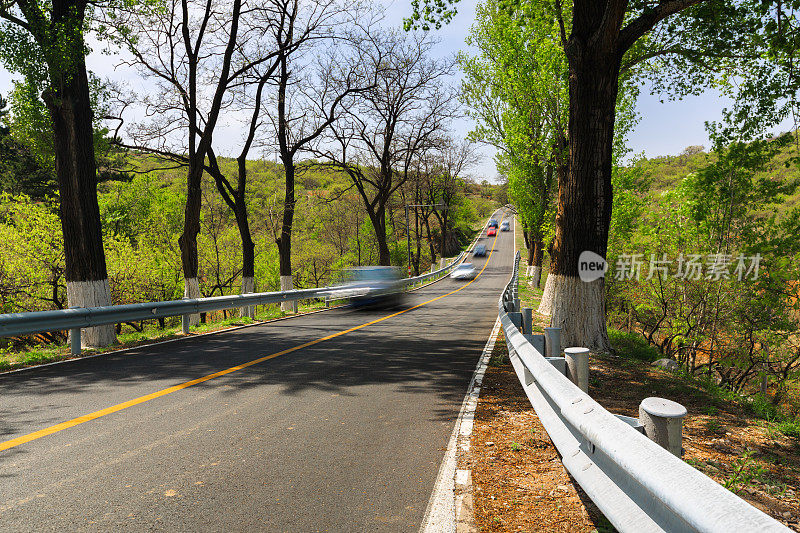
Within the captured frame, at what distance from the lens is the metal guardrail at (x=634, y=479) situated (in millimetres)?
1354

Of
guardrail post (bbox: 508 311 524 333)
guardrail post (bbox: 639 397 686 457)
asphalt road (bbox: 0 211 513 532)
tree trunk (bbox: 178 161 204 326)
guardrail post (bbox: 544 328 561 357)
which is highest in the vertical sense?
tree trunk (bbox: 178 161 204 326)

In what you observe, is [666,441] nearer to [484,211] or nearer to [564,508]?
[564,508]

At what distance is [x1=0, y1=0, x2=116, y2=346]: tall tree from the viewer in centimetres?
993

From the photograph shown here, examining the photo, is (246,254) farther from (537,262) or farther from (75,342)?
(537,262)

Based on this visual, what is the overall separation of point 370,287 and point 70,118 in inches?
425

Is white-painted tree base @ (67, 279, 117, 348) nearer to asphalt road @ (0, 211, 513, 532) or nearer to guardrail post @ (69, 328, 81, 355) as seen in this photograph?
guardrail post @ (69, 328, 81, 355)

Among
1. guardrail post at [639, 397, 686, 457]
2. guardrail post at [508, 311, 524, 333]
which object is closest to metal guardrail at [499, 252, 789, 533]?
guardrail post at [639, 397, 686, 457]

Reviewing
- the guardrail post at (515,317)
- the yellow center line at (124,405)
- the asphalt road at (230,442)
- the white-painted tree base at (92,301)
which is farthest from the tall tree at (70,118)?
the guardrail post at (515,317)

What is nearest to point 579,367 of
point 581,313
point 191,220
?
point 581,313

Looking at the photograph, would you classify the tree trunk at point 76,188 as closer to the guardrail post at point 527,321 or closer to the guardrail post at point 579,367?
the guardrail post at point 527,321

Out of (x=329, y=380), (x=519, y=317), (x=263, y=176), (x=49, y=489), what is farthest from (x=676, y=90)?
(x=263, y=176)

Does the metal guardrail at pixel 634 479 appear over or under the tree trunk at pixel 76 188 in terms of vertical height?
under

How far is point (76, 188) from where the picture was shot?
416 inches

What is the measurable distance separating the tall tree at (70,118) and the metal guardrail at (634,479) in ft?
33.3
